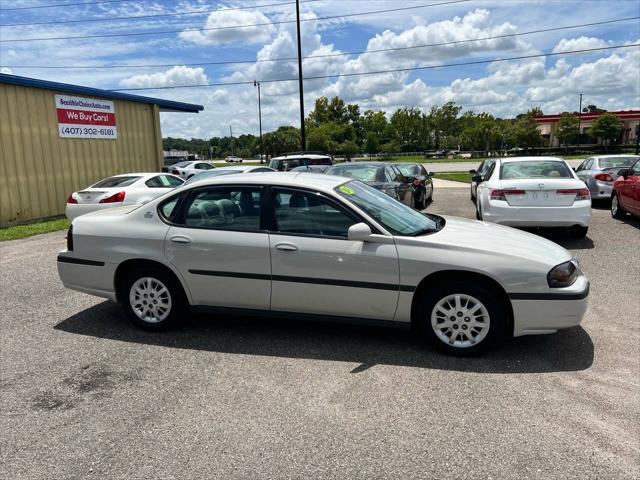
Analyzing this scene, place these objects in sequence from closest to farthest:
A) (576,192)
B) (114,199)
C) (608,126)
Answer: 1. (576,192)
2. (114,199)
3. (608,126)

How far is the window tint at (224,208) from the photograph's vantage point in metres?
4.67

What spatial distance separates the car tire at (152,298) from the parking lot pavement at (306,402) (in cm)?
16

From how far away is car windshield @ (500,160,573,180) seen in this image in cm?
909

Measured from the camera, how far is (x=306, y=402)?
3623 mm

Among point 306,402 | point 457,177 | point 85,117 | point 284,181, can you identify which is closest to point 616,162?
point 284,181

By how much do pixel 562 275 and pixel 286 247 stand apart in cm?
224

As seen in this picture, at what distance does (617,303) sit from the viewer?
18.7 ft

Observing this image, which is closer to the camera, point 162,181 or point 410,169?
point 162,181

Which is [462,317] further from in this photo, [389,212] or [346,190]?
[346,190]

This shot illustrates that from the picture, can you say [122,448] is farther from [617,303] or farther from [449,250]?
[617,303]

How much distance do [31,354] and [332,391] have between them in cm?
275

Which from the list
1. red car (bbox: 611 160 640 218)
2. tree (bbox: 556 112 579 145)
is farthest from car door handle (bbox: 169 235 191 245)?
tree (bbox: 556 112 579 145)

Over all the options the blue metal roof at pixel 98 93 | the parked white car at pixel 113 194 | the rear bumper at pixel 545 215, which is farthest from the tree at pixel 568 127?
the parked white car at pixel 113 194

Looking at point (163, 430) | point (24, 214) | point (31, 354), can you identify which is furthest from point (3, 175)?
point (163, 430)
